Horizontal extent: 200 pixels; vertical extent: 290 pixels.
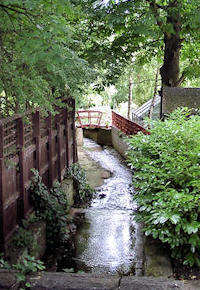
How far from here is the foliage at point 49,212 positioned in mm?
6973

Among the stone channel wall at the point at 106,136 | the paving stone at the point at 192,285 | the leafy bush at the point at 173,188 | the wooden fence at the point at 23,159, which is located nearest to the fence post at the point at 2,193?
the wooden fence at the point at 23,159

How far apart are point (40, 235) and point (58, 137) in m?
3.18

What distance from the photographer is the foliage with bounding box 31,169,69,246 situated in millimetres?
6973

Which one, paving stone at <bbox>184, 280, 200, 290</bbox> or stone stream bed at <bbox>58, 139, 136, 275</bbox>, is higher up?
paving stone at <bbox>184, 280, 200, 290</bbox>

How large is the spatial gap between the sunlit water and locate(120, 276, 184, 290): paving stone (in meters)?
2.31

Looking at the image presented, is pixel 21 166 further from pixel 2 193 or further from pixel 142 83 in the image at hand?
pixel 142 83

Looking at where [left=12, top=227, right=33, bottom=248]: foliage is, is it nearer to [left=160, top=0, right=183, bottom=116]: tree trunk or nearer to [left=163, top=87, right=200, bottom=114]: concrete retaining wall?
[left=163, top=87, right=200, bottom=114]: concrete retaining wall

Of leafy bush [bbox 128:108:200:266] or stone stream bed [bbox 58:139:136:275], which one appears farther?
stone stream bed [bbox 58:139:136:275]

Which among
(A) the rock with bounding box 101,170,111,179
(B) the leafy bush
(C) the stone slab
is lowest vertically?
(A) the rock with bounding box 101,170,111,179

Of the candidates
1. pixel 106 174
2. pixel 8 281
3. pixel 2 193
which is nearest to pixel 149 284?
pixel 8 281

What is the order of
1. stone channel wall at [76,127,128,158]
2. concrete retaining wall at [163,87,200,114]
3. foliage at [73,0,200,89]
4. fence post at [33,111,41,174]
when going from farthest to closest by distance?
stone channel wall at [76,127,128,158] < concrete retaining wall at [163,87,200,114] < foliage at [73,0,200,89] < fence post at [33,111,41,174]

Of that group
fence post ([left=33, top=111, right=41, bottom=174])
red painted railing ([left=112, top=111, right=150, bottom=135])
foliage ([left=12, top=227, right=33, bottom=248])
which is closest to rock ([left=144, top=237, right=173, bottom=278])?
foliage ([left=12, top=227, right=33, bottom=248])

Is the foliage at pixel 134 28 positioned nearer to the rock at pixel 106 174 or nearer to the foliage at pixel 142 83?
the rock at pixel 106 174

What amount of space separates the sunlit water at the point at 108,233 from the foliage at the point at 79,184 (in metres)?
0.29
